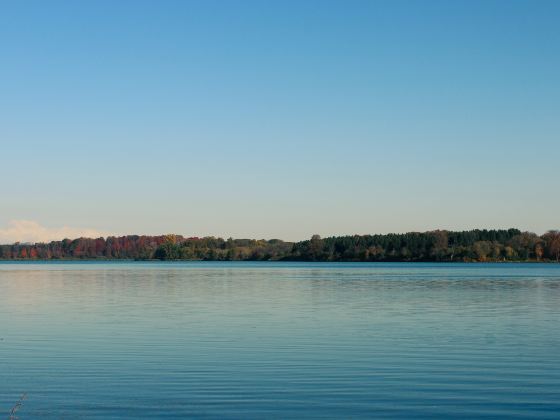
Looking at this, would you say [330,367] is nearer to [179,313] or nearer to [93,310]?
[179,313]

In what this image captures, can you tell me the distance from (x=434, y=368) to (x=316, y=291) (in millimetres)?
43577

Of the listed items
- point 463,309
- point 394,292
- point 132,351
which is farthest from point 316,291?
point 132,351

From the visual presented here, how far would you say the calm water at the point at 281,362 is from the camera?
1920 centimetres

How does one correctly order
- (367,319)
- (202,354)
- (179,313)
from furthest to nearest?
(179,313), (367,319), (202,354)

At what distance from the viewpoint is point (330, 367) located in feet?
81.6

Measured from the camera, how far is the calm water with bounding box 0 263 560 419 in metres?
19.2

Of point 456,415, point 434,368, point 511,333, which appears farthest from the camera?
point 511,333

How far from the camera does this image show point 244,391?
68.6 ft

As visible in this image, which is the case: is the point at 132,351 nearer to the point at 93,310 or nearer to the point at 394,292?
the point at 93,310

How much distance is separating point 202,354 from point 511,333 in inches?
553

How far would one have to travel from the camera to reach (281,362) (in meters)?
26.0

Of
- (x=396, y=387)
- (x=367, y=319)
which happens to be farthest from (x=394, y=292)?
(x=396, y=387)

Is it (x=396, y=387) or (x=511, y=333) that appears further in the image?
(x=511, y=333)

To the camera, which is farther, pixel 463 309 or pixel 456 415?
pixel 463 309
